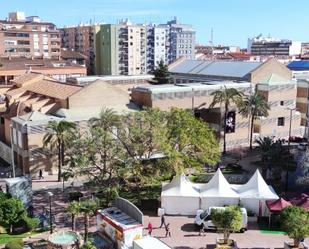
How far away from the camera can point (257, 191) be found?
121 feet

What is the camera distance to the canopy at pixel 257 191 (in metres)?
36.4

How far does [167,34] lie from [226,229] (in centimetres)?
12566

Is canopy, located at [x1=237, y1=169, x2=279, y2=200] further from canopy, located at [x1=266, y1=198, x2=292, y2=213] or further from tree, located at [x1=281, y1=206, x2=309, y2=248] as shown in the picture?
tree, located at [x1=281, y1=206, x2=309, y2=248]

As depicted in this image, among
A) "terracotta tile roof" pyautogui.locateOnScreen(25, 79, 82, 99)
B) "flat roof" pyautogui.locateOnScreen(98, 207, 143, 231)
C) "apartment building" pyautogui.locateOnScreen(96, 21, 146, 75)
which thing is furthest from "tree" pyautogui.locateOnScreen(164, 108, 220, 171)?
"apartment building" pyautogui.locateOnScreen(96, 21, 146, 75)

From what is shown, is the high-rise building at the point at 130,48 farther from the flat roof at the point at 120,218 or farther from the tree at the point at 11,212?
the flat roof at the point at 120,218

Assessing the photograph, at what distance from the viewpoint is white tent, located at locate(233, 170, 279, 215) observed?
3622 cm

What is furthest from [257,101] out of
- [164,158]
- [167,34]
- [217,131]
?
[167,34]

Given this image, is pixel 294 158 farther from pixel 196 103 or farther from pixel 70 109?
pixel 70 109

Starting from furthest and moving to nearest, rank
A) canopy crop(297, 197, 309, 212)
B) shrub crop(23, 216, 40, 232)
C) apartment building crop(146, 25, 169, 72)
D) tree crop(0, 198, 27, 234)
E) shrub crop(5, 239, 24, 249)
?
apartment building crop(146, 25, 169, 72) < canopy crop(297, 197, 309, 212) < shrub crop(23, 216, 40, 232) < tree crop(0, 198, 27, 234) < shrub crop(5, 239, 24, 249)

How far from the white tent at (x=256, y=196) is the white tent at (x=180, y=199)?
3943mm

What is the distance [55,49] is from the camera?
432ft

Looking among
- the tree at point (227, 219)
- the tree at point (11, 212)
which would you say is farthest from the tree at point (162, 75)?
the tree at point (227, 219)

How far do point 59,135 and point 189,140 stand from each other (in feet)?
47.7

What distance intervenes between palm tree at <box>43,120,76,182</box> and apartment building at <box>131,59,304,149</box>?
44.2ft
